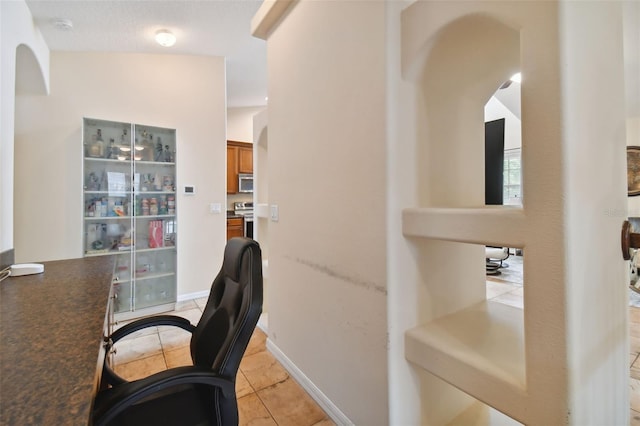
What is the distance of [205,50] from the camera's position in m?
3.54

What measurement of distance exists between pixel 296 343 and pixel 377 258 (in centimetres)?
111

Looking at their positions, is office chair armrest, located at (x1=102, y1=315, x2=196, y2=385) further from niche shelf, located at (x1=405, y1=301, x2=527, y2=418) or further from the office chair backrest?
niche shelf, located at (x1=405, y1=301, x2=527, y2=418)

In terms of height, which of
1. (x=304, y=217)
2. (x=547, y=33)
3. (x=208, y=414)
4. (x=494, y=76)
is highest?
(x=494, y=76)

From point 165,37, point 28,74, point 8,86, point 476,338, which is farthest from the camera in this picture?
point 165,37

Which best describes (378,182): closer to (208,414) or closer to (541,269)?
(541,269)

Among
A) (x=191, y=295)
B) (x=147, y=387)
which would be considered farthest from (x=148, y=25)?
(x=147, y=387)

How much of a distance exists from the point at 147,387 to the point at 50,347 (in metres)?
0.32

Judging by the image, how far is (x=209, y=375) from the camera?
0.96m

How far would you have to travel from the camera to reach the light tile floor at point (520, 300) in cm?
191

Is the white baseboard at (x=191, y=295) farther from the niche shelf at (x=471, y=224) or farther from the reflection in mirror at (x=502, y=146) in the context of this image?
A: the reflection in mirror at (x=502, y=146)

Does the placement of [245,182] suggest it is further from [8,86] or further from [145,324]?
[145,324]

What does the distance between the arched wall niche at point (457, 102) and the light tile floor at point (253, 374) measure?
4.82ft

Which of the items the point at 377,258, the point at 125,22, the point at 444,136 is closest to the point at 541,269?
the point at 377,258

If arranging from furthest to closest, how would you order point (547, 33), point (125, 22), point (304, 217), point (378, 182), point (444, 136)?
point (125, 22) → point (304, 217) → point (444, 136) → point (378, 182) → point (547, 33)
